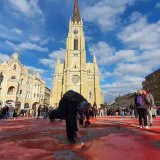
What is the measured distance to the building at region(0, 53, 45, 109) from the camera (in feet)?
149

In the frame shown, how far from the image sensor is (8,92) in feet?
152

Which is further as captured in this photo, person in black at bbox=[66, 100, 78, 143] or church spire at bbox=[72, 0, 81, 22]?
church spire at bbox=[72, 0, 81, 22]

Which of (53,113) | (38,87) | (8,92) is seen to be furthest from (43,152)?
(38,87)

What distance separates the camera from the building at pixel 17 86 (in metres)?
45.5

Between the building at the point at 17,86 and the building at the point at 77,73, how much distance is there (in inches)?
314

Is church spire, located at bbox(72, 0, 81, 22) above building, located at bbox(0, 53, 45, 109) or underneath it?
above

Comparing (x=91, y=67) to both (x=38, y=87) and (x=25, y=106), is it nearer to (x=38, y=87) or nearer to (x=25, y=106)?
(x=38, y=87)

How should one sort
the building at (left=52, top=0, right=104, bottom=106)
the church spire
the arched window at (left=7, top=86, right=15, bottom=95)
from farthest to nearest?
the church spire, the building at (left=52, top=0, right=104, bottom=106), the arched window at (left=7, top=86, right=15, bottom=95)

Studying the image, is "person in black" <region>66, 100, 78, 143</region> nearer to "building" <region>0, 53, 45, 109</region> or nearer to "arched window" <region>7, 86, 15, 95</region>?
"building" <region>0, 53, 45, 109</region>

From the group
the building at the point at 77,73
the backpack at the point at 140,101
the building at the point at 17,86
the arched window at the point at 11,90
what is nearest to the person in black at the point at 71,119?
the backpack at the point at 140,101

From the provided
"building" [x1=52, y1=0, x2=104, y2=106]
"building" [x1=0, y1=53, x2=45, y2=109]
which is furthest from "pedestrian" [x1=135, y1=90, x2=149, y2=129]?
"building" [x1=52, y1=0, x2=104, y2=106]

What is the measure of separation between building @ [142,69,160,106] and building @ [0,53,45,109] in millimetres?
36365

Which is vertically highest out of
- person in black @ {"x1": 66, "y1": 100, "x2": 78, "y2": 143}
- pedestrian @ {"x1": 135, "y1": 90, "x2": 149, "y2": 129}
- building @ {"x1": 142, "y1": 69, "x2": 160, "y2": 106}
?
building @ {"x1": 142, "y1": 69, "x2": 160, "y2": 106}

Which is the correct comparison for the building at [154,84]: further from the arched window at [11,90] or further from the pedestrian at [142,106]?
the pedestrian at [142,106]
